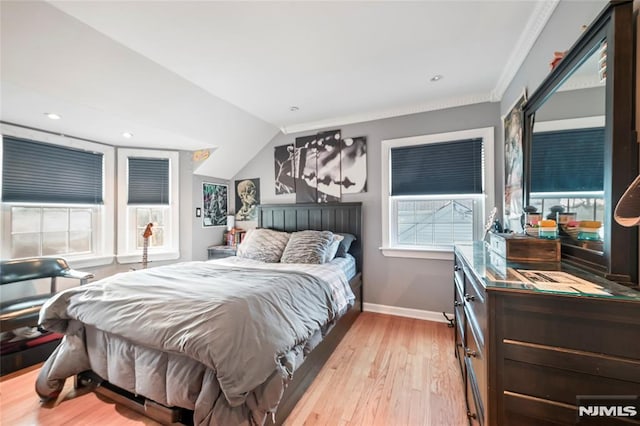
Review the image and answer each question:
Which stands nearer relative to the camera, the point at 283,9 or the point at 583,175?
the point at 583,175

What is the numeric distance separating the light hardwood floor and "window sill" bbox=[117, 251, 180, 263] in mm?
1566

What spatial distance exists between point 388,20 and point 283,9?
0.71 metres

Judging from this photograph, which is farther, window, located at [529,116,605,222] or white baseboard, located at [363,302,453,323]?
white baseboard, located at [363,302,453,323]

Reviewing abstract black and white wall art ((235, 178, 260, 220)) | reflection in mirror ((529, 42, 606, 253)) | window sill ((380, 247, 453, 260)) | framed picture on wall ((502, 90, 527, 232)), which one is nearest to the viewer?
reflection in mirror ((529, 42, 606, 253))

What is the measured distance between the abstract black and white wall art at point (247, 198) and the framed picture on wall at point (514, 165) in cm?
327

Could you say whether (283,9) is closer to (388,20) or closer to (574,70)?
(388,20)

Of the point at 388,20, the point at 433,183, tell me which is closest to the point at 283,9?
the point at 388,20

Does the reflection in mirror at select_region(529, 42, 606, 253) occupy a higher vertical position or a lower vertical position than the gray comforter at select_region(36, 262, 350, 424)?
higher

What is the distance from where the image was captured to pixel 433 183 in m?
2.88

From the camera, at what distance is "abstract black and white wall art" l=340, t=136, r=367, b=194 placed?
127 inches

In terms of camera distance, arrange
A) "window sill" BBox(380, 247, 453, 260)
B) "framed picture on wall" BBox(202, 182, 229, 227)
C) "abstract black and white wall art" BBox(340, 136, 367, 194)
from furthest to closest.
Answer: "framed picture on wall" BBox(202, 182, 229, 227) → "abstract black and white wall art" BBox(340, 136, 367, 194) → "window sill" BBox(380, 247, 453, 260)

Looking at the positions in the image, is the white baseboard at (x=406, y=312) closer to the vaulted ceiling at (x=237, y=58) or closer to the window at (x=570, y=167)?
the window at (x=570, y=167)

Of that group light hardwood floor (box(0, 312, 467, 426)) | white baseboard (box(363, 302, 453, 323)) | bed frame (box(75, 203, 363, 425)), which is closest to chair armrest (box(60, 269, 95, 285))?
light hardwood floor (box(0, 312, 467, 426))

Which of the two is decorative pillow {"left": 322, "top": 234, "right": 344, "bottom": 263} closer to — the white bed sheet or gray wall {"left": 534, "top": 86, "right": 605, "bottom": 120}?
the white bed sheet
